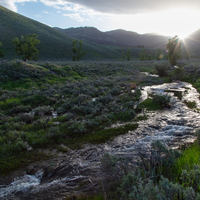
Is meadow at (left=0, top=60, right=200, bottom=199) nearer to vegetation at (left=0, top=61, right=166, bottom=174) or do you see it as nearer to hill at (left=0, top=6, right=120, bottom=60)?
vegetation at (left=0, top=61, right=166, bottom=174)

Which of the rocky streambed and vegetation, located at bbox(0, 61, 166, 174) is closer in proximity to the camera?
the rocky streambed

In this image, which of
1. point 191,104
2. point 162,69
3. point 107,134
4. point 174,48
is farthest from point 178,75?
point 107,134

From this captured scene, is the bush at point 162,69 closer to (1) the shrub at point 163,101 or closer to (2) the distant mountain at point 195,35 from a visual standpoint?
(1) the shrub at point 163,101

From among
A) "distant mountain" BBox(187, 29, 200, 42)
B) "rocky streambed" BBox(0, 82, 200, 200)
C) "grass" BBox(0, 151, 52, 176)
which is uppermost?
"distant mountain" BBox(187, 29, 200, 42)

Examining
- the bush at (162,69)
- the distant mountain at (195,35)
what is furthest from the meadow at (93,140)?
the distant mountain at (195,35)

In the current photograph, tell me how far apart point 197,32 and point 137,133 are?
801 ft

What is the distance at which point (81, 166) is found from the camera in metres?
5.23

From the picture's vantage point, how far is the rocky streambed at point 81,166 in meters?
4.25

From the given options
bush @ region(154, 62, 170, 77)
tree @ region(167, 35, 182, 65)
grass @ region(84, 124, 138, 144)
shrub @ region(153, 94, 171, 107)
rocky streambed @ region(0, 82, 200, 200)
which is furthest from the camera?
tree @ region(167, 35, 182, 65)

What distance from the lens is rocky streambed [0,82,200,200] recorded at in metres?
4.25

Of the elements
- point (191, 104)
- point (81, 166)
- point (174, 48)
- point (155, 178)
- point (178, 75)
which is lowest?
point (81, 166)

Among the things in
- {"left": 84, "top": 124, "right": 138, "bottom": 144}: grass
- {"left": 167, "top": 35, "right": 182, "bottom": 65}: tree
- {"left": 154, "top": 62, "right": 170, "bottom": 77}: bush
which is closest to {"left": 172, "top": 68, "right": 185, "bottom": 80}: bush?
{"left": 154, "top": 62, "right": 170, "bottom": 77}: bush

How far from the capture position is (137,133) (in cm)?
753

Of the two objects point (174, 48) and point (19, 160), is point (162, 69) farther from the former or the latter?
point (19, 160)
